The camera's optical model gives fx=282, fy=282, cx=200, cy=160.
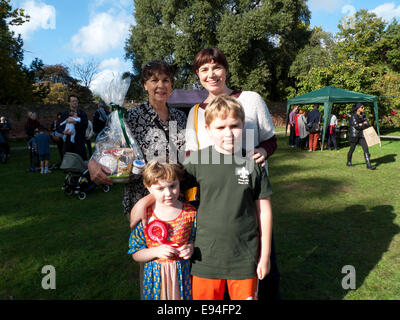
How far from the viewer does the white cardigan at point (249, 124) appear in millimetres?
2043

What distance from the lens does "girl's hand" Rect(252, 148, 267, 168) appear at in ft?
6.26

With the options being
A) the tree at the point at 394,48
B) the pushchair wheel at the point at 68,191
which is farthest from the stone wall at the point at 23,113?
the tree at the point at 394,48

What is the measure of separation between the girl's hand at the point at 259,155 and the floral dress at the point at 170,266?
0.58 m

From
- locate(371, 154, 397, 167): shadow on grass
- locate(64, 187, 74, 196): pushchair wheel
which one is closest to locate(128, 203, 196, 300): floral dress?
locate(64, 187, 74, 196): pushchair wheel

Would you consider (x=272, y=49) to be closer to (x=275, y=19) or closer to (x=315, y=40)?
(x=275, y=19)

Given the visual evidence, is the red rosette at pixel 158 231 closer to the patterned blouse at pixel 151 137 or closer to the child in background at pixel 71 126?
the patterned blouse at pixel 151 137

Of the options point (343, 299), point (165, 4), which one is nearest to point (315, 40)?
point (165, 4)

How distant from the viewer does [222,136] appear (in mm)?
1786

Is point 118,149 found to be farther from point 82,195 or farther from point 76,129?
point 76,129

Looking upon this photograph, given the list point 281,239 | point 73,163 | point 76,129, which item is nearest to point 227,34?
point 76,129

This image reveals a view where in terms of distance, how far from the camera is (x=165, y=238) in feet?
6.38

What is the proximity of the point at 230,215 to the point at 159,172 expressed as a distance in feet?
1.77

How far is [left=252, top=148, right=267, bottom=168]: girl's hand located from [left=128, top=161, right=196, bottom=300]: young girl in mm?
518
